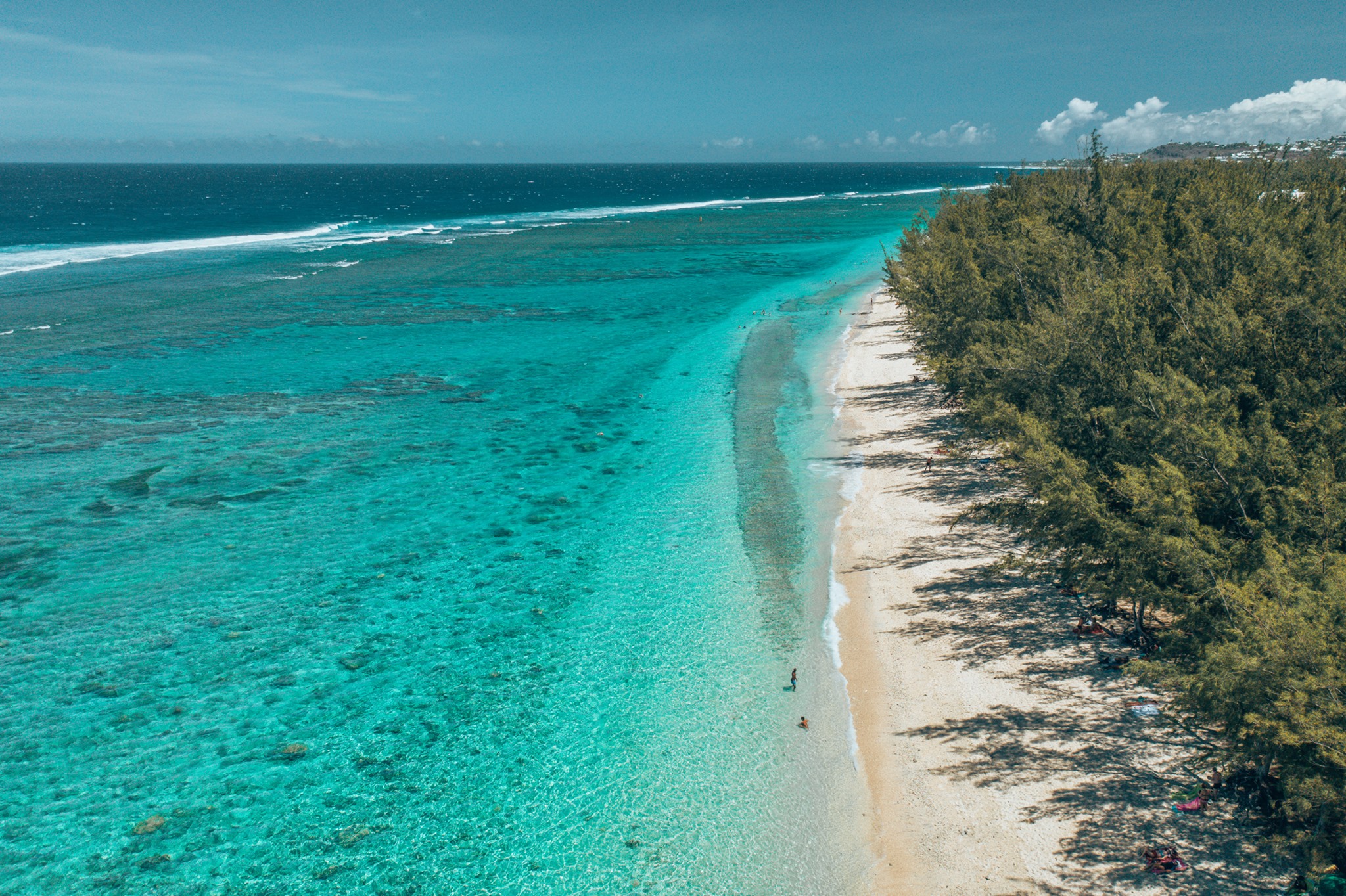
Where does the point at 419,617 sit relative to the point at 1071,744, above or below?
above

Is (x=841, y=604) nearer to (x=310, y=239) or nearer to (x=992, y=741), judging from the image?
(x=992, y=741)

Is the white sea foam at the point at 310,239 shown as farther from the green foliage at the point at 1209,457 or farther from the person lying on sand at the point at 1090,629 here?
the person lying on sand at the point at 1090,629

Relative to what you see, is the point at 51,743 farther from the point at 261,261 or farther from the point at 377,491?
the point at 261,261

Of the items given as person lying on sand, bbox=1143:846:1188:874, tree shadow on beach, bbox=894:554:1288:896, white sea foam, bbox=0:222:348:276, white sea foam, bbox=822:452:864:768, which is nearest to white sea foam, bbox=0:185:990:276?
white sea foam, bbox=0:222:348:276

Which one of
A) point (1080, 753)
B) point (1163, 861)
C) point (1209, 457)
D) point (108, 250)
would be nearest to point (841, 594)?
point (1080, 753)

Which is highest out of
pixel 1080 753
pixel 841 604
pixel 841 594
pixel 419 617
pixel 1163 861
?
pixel 841 594

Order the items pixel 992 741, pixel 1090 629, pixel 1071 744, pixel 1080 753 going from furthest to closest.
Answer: pixel 1090 629 → pixel 992 741 → pixel 1071 744 → pixel 1080 753
